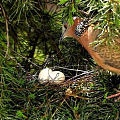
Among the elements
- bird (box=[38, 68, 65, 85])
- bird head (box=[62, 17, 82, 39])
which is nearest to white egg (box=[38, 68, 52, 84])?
bird (box=[38, 68, 65, 85])

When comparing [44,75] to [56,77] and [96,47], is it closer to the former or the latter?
[56,77]

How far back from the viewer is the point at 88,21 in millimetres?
594

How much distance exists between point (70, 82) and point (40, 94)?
8 centimetres

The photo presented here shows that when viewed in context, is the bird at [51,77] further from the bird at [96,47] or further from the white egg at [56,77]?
the bird at [96,47]

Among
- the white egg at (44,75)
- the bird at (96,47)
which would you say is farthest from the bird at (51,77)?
the bird at (96,47)

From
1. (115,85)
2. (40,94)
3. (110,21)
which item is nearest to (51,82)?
(40,94)

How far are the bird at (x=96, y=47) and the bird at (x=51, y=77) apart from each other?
109 millimetres

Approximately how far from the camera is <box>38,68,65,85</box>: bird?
702mm

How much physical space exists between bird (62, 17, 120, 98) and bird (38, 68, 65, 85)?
0.11 meters

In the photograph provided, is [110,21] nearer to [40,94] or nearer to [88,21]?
[88,21]

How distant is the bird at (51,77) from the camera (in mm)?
702

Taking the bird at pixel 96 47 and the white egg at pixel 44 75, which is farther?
the white egg at pixel 44 75

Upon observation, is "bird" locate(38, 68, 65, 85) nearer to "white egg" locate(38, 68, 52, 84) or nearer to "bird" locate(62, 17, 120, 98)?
"white egg" locate(38, 68, 52, 84)

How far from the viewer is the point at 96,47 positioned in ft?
1.86
